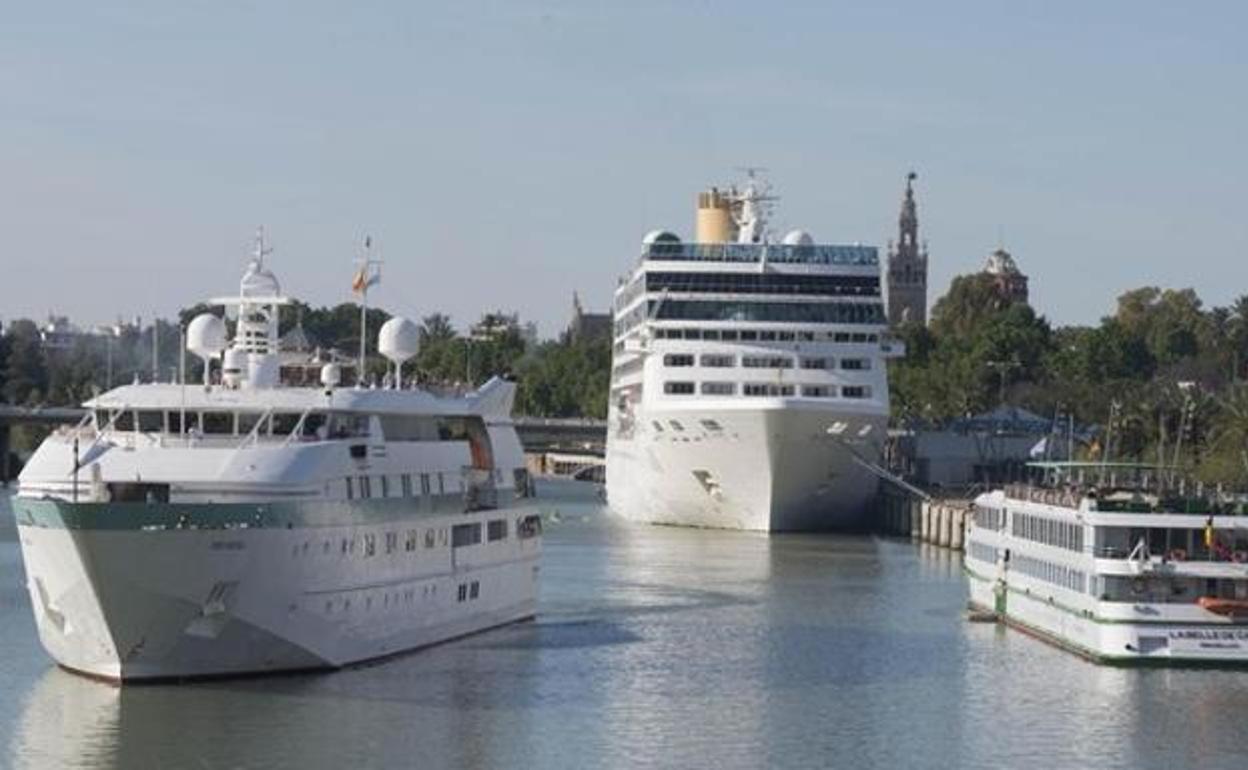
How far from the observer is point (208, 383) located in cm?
5806

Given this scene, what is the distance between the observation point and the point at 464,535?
64.8 m

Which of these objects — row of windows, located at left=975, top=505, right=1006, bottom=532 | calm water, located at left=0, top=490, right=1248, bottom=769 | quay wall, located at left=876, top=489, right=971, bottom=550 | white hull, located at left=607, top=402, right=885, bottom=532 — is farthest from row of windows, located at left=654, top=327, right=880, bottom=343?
calm water, located at left=0, top=490, right=1248, bottom=769

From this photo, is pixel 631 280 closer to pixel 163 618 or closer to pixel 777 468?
pixel 777 468

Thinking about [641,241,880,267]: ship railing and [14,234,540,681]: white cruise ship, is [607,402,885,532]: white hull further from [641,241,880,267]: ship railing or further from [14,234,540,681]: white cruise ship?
[14,234,540,681]: white cruise ship

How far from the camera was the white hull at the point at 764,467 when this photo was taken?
110062 mm

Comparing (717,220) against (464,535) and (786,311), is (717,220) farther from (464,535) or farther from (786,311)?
(464,535)

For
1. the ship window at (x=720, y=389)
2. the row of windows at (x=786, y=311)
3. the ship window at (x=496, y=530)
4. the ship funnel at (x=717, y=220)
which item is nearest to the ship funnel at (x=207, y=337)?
the ship window at (x=496, y=530)

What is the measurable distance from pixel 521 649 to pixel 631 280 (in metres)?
65.2

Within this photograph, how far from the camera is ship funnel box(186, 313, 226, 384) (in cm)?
5997

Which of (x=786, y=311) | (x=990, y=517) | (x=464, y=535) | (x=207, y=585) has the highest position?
(x=786, y=311)

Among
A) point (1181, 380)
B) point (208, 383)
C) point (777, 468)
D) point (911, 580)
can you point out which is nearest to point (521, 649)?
point (208, 383)

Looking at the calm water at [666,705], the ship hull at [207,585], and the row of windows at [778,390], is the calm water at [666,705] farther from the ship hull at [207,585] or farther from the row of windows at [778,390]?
the row of windows at [778,390]

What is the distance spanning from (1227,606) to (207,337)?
22687 millimetres

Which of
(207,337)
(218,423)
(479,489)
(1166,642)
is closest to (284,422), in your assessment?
(218,423)
